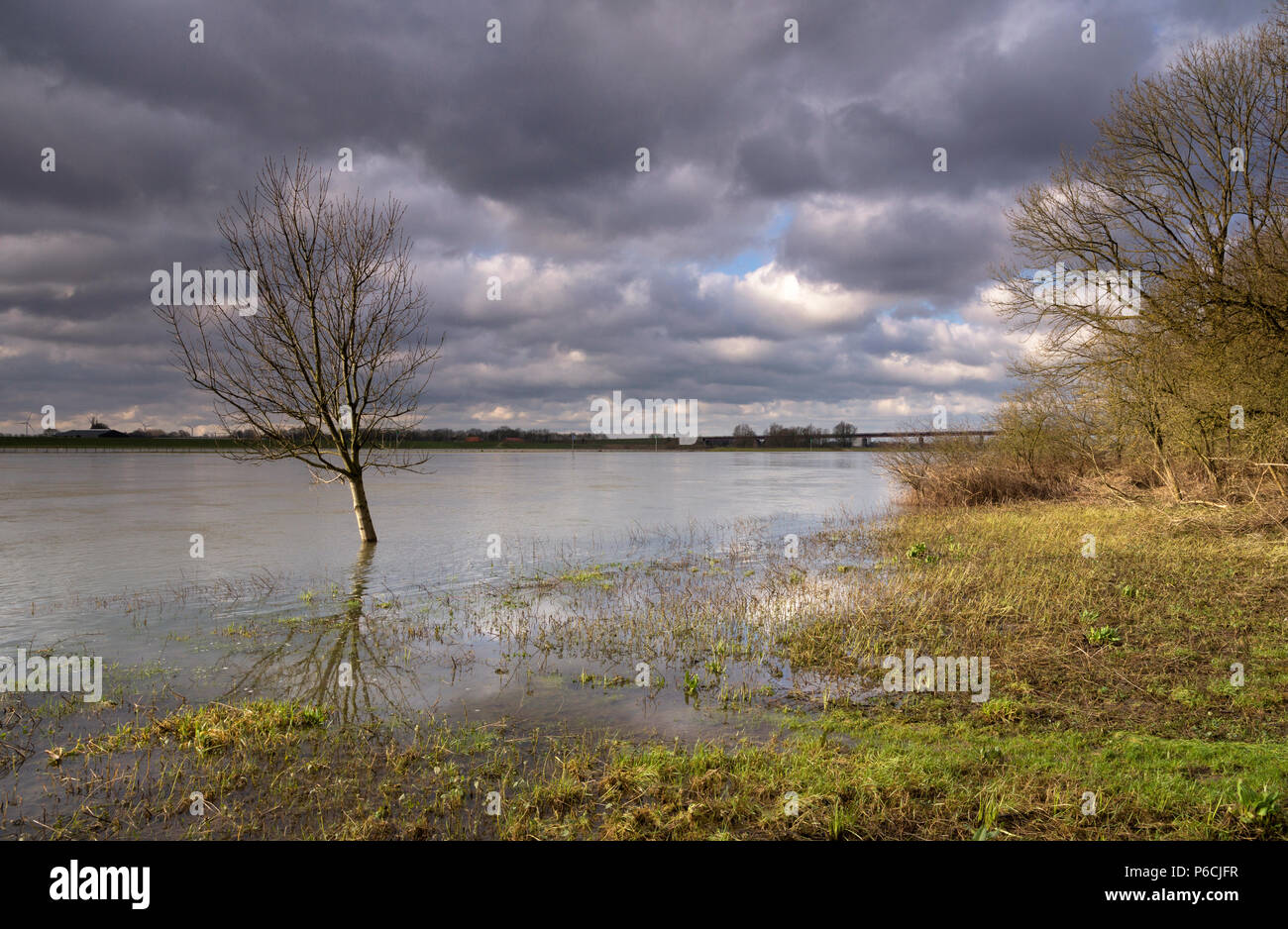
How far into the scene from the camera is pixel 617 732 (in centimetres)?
751

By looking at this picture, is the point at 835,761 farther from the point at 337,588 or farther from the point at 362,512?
the point at 362,512

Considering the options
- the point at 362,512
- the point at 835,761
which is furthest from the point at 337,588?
the point at 835,761

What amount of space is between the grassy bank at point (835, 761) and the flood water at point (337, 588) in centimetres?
137

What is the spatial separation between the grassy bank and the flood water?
1.37 meters

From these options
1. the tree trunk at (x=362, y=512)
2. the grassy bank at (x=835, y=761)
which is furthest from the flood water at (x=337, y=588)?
the grassy bank at (x=835, y=761)

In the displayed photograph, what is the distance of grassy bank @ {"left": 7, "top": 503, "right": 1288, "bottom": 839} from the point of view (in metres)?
5.32

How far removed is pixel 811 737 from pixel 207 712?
6.80 metres

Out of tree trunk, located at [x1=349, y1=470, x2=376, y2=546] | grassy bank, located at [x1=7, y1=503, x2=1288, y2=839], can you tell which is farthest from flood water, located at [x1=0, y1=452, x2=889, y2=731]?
grassy bank, located at [x1=7, y1=503, x2=1288, y2=839]

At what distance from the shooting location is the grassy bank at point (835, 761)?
5324mm

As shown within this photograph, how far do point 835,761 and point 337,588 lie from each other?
13.3 metres

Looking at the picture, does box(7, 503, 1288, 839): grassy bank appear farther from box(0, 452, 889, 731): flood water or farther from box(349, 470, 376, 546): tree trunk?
box(349, 470, 376, 546): tree trunk

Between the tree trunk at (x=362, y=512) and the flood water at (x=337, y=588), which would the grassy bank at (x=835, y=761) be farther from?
the tree trunk at (x=362, y=512)

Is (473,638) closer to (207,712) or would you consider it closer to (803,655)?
(207,712)
